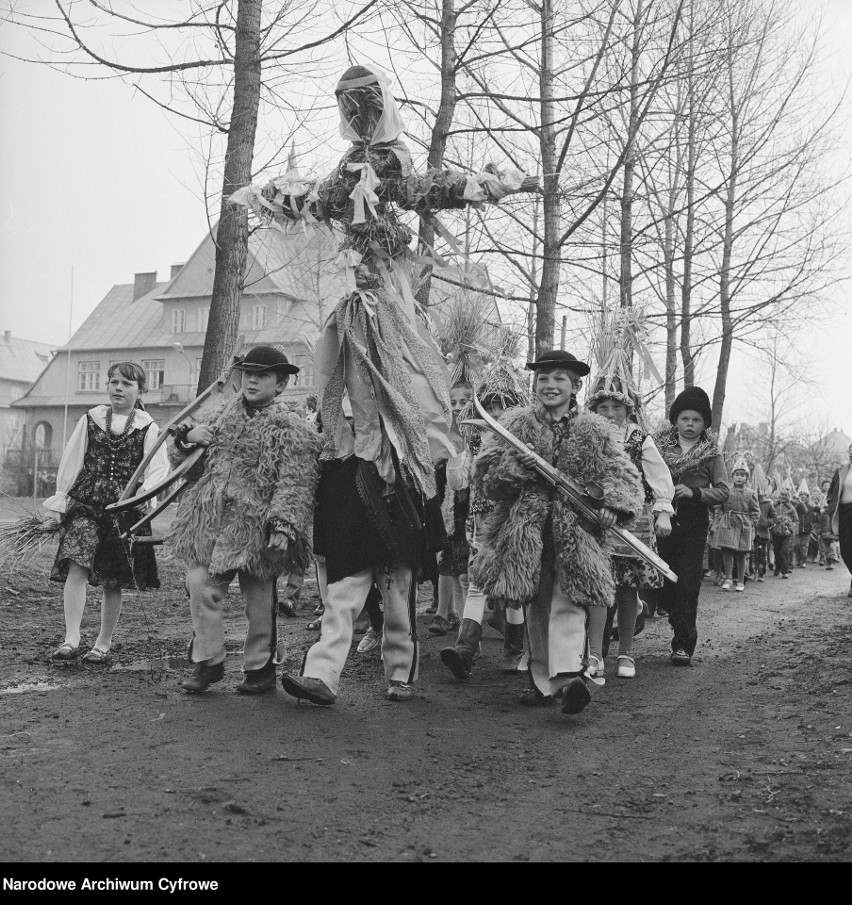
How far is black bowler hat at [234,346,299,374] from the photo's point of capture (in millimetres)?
5934

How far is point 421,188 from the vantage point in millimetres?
5922

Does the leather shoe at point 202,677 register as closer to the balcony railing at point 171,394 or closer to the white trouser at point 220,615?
the white trouser at point 220,615

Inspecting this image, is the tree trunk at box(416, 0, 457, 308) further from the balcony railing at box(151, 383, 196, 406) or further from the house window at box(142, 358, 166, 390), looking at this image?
the house window at box(142, 358, 166, 390)

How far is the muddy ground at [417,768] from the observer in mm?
3441

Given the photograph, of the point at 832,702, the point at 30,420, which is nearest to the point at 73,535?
the point at 832,702

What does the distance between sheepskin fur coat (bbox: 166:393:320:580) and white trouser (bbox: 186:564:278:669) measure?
10 cm

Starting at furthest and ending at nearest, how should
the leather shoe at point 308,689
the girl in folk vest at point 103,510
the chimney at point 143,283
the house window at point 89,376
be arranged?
the chimney at point 143,283, the house window at point 89,376, the girl in folk vest at point 103,510, the leather shoe at point 308,689

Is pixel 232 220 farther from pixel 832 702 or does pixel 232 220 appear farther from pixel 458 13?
pixel 832 702

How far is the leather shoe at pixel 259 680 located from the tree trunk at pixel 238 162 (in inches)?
177

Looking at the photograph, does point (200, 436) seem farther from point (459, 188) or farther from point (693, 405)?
point (693, 405)

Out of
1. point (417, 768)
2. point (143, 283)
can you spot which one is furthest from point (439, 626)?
point (143, 283)

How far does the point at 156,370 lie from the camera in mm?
59188

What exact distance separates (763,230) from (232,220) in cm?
1193

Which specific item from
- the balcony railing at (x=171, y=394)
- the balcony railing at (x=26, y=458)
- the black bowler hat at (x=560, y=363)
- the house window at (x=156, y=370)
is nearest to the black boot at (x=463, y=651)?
the black bowler hat at (x=560, y=363)
